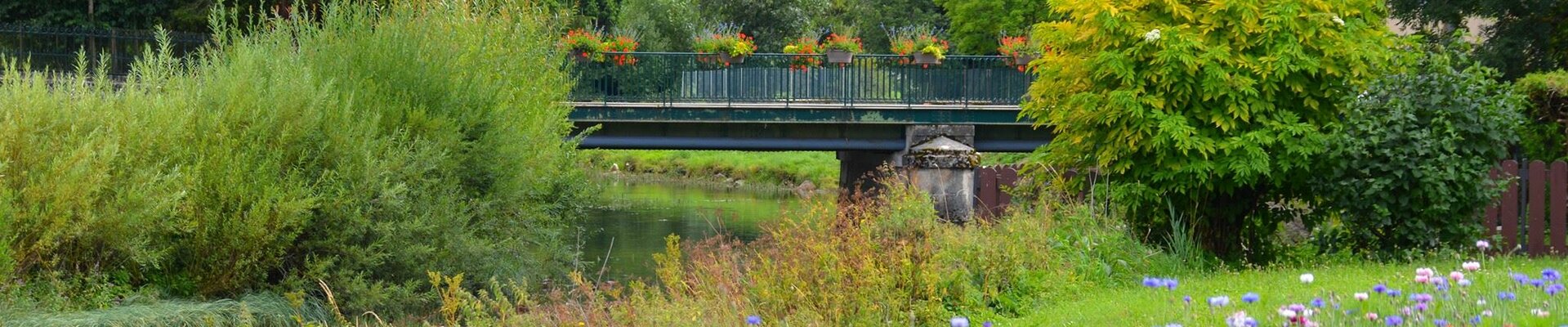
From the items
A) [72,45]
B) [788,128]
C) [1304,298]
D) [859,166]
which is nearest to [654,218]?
[859,166]

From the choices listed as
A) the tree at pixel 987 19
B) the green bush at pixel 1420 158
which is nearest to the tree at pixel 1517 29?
the green bush at pixel 1420 158

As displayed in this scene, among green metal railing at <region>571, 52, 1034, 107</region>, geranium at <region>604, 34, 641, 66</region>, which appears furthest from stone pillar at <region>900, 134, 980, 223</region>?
geranium at <region>604, 34, 641, 66</region>

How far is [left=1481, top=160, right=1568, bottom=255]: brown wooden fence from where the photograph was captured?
32.0 ft

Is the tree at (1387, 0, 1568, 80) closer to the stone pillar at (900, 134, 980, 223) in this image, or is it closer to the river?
the stone pillar at (900, 134, 980, 223)

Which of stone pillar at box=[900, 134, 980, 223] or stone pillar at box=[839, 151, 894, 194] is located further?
stone pillar at box=[839, 151, 894, 194]

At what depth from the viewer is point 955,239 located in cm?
865

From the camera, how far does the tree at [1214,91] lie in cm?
945

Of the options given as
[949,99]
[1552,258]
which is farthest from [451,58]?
[949,99]

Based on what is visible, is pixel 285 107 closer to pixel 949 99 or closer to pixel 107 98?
pixel 107 98

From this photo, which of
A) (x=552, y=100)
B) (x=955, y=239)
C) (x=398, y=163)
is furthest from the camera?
(x=552, y=100)

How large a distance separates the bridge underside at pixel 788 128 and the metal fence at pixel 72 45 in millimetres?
5402

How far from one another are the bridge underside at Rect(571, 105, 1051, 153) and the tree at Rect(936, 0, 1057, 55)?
54.9ft

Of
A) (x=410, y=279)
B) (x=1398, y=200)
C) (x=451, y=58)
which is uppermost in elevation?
(x=451, y=58)

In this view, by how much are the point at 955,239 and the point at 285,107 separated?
4.60m
